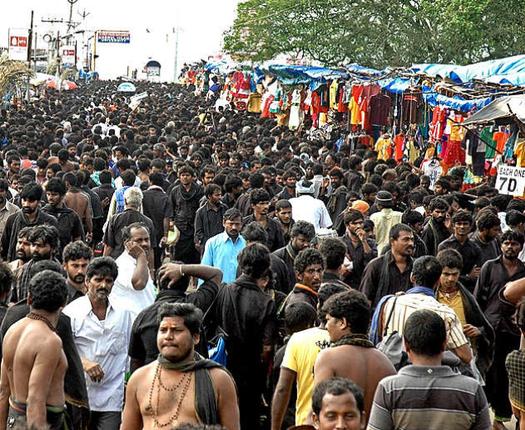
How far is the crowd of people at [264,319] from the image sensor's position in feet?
17.3

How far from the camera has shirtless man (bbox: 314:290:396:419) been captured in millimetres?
5738

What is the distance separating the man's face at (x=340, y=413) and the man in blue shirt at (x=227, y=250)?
17.4 ft

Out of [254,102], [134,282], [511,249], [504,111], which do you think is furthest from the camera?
[254,102]

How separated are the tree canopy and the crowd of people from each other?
17.7 m

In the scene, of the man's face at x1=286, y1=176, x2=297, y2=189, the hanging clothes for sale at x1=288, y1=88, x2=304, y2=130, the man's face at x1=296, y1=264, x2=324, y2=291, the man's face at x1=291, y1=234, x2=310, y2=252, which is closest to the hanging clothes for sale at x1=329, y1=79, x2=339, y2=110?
the hanging clothes for sale at x1=288, y1=88, x2=304, y2=130

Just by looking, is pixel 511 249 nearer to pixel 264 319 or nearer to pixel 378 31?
pixel 264 319

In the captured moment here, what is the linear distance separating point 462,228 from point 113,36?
305ft

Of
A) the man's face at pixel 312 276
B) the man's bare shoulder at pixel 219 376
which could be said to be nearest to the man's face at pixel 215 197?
the man's face at pixel 312 276

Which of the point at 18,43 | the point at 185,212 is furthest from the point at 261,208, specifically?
the point at 18,43

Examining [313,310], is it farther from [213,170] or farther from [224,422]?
[213,170]

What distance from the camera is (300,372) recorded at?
6316 mm

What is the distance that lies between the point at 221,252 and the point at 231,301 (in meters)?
2.51

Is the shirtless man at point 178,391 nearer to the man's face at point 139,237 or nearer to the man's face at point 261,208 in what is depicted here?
the man's face at point 139,237

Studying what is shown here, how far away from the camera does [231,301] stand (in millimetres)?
7637
